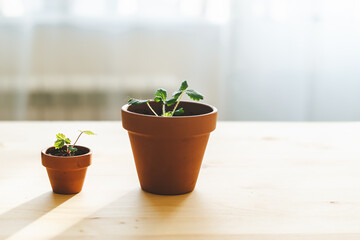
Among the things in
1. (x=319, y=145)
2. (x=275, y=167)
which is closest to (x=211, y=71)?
(x=319, y=145)

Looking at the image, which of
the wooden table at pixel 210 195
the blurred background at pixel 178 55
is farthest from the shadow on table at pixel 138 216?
the blurred background at pixel 178 55

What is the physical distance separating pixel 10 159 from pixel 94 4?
4.52ft

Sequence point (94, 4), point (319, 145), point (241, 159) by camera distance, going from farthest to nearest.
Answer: point (94, 4) → point (319, 145) → point (241, 159)

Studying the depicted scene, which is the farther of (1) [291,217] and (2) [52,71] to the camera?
(2) [52,71]

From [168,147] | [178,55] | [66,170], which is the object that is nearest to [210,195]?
[168,147]

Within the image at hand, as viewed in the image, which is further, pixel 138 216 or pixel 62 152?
pixel 62 152

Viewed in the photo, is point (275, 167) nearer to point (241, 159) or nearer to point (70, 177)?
point (241, 159)

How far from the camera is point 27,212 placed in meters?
0.74

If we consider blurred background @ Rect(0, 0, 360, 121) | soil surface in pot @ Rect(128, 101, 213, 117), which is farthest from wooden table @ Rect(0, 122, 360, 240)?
blurred background @ Rect(0, 0, 360, 121)

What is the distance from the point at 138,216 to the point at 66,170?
15 cm

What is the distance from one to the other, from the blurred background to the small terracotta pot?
150 centimetres

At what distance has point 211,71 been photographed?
2.36m

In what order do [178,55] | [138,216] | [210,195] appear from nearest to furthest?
[138,216], [210,195], [178,55]

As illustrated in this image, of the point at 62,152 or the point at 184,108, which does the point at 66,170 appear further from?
the point at 184,108
